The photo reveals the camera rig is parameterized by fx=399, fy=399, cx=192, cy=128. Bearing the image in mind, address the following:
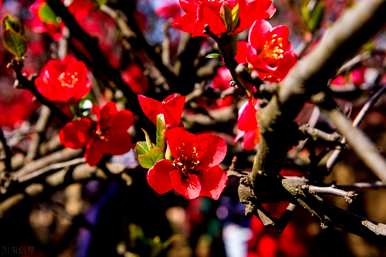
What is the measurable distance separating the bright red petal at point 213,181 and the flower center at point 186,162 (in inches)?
1.0

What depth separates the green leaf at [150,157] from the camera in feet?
2.54

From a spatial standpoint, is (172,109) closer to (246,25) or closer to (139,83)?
(246,25)

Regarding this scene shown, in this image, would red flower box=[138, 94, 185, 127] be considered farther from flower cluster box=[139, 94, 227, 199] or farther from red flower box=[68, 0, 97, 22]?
red flower box=[68, 0, 97, 22]

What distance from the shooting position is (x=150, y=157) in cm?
79

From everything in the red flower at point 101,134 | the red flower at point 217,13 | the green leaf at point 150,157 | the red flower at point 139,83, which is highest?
the red flower at point 217,13

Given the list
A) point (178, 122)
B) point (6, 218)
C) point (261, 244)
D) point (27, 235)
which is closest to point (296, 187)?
point (178, 122)

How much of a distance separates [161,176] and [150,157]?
0.04 m

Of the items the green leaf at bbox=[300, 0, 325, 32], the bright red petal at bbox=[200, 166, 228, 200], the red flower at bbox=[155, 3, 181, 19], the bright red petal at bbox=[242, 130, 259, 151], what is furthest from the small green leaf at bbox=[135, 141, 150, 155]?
the red flower at bbox=[155, 3, 181, 19]

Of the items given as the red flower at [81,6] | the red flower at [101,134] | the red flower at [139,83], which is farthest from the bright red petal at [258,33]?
the red flower at [139,83]

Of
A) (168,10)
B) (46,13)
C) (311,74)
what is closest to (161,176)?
(311,74)

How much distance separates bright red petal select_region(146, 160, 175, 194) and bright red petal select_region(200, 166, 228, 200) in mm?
82

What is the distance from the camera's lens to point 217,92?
132 centimetres

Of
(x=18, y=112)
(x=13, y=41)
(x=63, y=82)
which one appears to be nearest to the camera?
(x=13, y=41)

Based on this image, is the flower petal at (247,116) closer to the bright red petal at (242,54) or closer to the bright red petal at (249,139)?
the bright red petal at (242,54)
